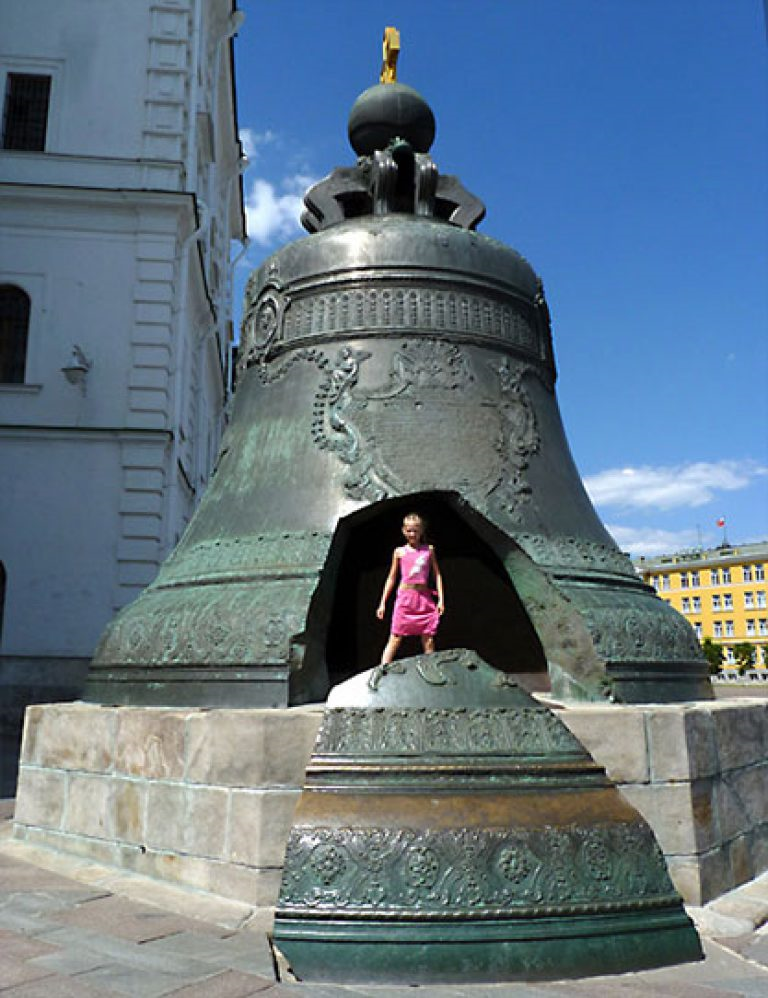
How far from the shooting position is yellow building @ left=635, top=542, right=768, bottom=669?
59.5 metres

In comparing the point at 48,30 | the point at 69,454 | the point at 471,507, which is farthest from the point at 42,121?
the point at 471,507

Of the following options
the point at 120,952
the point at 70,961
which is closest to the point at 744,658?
the point at 120,952

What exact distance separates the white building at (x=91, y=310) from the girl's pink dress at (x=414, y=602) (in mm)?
9857

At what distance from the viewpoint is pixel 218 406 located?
23.4 m

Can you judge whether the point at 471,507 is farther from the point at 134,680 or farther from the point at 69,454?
the point at 69,454

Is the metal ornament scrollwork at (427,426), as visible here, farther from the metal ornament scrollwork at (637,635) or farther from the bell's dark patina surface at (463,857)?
the bell's dark patina surface at (463,857)

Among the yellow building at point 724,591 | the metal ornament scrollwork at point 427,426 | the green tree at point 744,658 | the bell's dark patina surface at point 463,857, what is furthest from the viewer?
the yellow building at point 724,591

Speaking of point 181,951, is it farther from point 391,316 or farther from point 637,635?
point 391,316

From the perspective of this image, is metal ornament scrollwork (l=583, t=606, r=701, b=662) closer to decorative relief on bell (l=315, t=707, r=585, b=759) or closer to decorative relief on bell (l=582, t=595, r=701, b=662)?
decorative relief on bell (l=582, t=595, r=701, b=662)

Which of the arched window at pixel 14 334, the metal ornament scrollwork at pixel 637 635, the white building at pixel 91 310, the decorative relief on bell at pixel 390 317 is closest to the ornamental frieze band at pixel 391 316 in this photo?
the decorative relief on bell at pixel 390 317

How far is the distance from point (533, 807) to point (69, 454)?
39.1ft

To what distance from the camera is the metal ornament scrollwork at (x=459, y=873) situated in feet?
8.70

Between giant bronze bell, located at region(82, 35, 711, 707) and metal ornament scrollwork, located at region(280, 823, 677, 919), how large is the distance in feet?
2.86

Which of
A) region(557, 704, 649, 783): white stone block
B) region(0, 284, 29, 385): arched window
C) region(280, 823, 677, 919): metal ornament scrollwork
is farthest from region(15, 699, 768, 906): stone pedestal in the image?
region(0, 284, 29, 385): arched window
